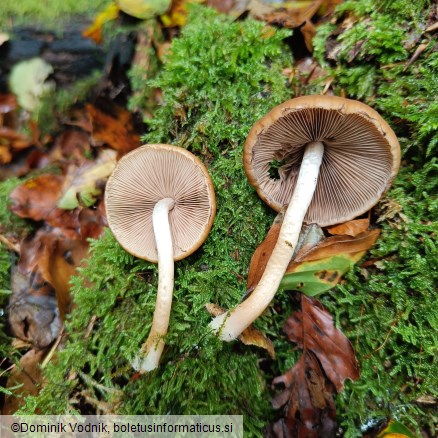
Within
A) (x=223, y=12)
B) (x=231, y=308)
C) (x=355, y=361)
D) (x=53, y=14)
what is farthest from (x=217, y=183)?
(x=53, y=14)

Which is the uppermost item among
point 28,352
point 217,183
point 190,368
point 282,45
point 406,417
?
point 282,45

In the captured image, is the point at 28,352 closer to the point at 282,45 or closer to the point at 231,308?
the point at 231,308

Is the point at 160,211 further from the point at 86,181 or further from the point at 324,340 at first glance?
the point at 324,340

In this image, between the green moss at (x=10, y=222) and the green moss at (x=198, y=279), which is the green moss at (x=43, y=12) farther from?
the green moss at (x=10, y=222)

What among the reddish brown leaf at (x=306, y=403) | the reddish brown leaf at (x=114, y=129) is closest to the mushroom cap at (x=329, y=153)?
the reddish brown leaf at (x=306, y=403)

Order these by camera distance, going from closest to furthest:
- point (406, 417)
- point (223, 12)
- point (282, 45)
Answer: point (406, 417) < point (282, 45) < point (223, 12)
